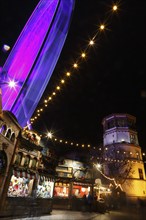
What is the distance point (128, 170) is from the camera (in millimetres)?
39594

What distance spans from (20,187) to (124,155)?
3237 centimetres

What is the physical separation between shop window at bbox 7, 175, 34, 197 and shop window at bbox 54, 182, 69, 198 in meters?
11.6

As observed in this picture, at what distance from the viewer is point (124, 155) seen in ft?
138

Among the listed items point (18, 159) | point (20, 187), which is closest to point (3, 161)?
point (18, 159)

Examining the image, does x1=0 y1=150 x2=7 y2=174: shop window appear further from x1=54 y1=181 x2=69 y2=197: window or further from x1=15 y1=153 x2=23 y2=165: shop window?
x1=54 y1=181 x2=69 y2=197: window

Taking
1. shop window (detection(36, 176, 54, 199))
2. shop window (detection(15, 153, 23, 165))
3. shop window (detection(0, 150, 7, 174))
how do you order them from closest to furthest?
shop window (detection(0, 150, 7, 174)), shop window (detection(15, 153, 23, 165)), shop window (detection(36, 176, 54, 199))

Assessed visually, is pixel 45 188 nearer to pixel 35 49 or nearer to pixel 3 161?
pixel 3 161

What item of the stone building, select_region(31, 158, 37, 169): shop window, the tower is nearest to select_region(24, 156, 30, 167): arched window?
the stone building

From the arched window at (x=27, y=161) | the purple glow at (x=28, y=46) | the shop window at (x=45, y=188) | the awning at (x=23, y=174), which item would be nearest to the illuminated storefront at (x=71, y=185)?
the shop window at (x=45, y=188)

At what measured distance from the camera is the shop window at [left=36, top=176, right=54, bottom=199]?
1824 centimetres

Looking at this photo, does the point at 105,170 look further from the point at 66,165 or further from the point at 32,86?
the point at 32,86

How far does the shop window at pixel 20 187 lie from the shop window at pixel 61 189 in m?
11.6

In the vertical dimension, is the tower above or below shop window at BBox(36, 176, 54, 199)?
above

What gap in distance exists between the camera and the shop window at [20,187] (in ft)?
48.4
